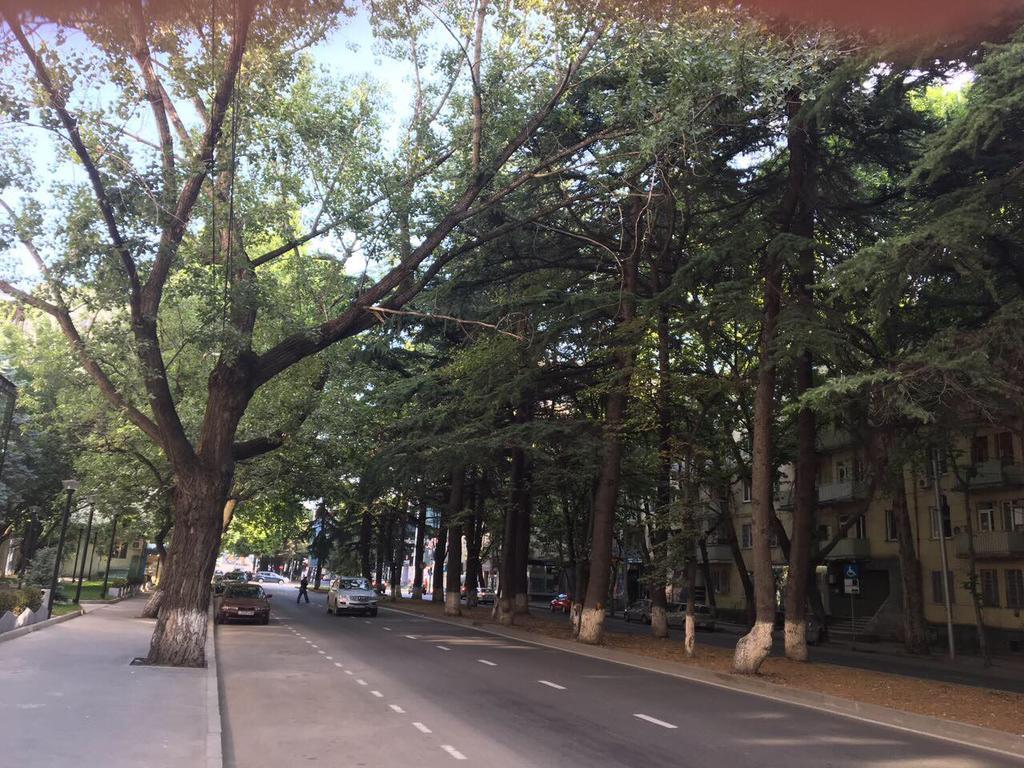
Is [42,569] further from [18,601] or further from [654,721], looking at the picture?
[654,721]

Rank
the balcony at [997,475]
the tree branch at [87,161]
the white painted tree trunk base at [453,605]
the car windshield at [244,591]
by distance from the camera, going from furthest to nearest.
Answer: the white painted tree trunk base at [453,605] → the balcony at [997,475] → the car windshield at [244,591] → the tree branch at [87,161]

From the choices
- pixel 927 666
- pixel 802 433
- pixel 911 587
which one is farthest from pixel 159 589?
pixel 911 587

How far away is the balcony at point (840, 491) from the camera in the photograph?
38.9m

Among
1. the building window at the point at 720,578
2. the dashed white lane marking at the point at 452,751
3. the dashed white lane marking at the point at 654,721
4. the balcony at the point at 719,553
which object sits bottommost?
the dashed white lane marking at the point at 654,721

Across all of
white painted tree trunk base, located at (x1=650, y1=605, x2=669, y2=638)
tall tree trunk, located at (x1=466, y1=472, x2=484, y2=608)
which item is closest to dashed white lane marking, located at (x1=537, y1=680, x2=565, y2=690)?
white painted tree trunk base, located at (x1=650, y1=605, x2=669, y2=638)

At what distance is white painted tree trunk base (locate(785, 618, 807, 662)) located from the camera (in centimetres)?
1927

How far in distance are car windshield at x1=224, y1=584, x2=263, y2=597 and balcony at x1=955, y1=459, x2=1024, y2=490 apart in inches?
1097

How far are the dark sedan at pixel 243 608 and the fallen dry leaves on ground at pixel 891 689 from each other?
13111 millimetres

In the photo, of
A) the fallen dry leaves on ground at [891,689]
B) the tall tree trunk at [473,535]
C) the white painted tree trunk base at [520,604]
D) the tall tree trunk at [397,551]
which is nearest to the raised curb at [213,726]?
the fallen dry leaves on ground at [891,689]

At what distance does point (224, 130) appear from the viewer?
1416 centimetres

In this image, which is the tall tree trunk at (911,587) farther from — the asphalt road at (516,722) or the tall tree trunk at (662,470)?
the asphalt road at (516,722)

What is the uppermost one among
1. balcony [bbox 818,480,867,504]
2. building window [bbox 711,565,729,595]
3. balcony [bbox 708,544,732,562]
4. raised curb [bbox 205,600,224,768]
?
balcony [bbox 818,480,867,504]

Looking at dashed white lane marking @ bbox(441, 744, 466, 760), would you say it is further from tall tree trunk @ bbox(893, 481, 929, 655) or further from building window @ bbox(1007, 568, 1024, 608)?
building window @ bbox(1007, 568, 1024, 608)

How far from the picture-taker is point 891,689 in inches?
568
